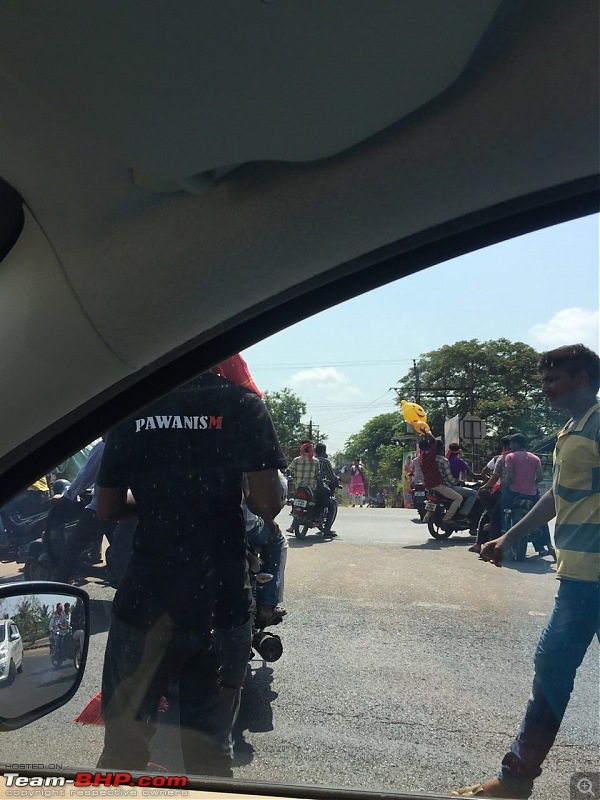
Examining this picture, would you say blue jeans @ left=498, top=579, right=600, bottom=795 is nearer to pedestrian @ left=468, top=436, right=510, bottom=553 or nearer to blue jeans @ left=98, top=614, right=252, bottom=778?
pedestrian @ left=468, top=436, right=510, bottom=553

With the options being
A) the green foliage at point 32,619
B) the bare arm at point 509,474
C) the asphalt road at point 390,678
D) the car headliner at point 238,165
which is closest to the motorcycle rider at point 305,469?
the asphalt road at point 390,678

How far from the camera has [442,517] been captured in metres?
1.39

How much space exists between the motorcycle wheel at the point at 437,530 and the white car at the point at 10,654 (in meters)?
0.90

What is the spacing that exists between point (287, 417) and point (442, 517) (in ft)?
1.28

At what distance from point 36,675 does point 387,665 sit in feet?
2.47

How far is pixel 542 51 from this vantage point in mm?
949

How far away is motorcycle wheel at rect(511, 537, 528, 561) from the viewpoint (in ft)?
4.16

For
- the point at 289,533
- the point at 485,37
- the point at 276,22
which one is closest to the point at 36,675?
the point at 289,533

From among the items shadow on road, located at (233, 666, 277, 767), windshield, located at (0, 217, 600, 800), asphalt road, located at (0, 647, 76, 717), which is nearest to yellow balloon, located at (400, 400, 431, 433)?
windshield, located at (0, 217, 600, 800)

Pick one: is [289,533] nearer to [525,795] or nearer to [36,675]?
[36,675]

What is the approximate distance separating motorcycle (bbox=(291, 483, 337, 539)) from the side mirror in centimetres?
57

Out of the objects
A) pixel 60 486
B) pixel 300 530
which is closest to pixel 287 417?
pixel 300 530

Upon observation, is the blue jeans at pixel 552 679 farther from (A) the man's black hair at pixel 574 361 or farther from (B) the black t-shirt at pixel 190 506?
(B) the black t-shirt at pixel 190 506

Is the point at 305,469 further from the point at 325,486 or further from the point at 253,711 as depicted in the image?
the point at 253,711
